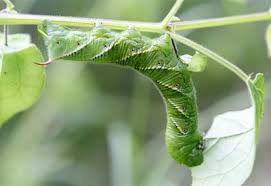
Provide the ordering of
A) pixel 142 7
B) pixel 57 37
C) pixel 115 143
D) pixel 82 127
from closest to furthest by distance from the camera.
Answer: pixel 57 37
pixel 115 143
pixel 142 7
pixel 82 127

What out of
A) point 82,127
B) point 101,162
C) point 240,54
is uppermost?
point 240,54

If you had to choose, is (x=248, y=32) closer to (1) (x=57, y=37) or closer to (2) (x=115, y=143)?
(2) (x=115, y=143)

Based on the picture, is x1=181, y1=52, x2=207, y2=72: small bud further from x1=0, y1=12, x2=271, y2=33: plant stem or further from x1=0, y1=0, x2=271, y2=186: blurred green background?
x1=0, y1=0, x2=271, y2=186: blurred green background

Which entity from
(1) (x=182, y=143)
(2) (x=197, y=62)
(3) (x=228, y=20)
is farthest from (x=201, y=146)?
(3) (x=228, y=20)

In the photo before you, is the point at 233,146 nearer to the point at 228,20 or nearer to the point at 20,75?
the point at 228,20

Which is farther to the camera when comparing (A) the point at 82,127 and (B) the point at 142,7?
(A) the point at 82,127

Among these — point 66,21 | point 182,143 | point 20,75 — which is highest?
point 66,21

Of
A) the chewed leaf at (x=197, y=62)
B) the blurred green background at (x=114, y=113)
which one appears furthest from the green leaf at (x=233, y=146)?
the blurred green background at (x=114, y=113)

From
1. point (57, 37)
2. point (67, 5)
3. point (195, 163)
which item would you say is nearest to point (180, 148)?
point (195, 163)
